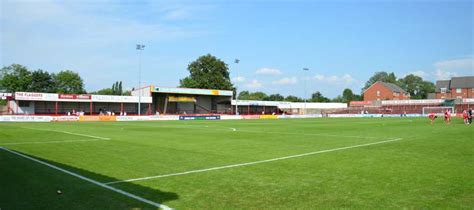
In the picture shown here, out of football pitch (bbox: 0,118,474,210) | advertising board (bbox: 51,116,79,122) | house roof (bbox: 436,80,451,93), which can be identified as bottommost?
football pitch (bbox: 0,118,474,210)

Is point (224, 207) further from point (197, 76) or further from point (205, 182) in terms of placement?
point (197, 76)

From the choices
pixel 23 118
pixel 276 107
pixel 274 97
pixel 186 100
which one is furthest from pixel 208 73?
pixel 23 118

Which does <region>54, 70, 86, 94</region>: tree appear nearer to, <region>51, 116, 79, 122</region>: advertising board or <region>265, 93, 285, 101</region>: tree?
<region>51, 116, 79, 122</region>: advertising board

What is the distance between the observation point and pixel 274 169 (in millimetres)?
10688

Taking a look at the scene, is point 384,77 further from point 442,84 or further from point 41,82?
point 41,82

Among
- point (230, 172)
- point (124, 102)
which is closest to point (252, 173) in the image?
point (230, 172)

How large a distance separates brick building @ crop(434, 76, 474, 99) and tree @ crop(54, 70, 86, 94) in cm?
12159

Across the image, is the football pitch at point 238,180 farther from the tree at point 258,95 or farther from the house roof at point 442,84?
the tree at point 258,95

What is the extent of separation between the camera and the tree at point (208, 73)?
118 meters

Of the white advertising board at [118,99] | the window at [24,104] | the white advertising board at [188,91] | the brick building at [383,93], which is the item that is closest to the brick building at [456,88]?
the brick building at [383,93]

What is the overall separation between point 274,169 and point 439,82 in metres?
139

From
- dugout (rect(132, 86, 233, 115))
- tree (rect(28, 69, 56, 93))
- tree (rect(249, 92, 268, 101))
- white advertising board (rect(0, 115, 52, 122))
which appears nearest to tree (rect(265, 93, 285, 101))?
tree (rect(249, 92, 268, 101))

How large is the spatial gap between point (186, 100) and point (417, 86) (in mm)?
129931

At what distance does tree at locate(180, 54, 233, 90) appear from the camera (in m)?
118
